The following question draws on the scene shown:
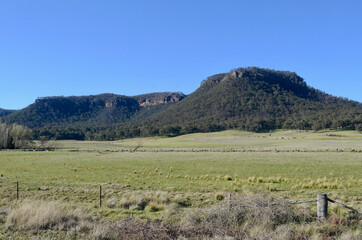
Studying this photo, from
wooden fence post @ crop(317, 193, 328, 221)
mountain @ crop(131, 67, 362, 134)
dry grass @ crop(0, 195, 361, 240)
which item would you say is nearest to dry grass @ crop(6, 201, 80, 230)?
dry grass @ crop(0, 195, 361, 240)

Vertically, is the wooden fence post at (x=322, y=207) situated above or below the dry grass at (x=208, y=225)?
above

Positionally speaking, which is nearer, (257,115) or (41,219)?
(41,219)

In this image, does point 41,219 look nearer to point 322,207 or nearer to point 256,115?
point 322,207

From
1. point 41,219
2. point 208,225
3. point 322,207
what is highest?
point 322,207

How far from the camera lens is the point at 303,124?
5527 inches

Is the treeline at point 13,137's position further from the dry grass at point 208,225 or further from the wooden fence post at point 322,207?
the wooden fence post at point 322,207

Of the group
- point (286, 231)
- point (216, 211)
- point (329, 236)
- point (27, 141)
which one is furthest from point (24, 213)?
point (27, 141)

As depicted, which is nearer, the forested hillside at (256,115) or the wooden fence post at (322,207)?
the wooden fence post at (322,207)

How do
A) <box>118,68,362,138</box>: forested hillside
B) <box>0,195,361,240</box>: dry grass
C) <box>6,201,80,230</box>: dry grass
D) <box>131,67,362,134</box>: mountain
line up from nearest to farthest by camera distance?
<box>0,195,361,240</box>: dry grass, <box>6,201,80,230</box>: dry grass, <box>118,68,362,138</box>: forested hillside, <box>131,67,362,134</box>: mountain

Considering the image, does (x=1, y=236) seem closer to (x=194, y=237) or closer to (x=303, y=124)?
(x=194, y=237)

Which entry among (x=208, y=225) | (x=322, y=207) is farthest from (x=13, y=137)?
(x=322, y=207)

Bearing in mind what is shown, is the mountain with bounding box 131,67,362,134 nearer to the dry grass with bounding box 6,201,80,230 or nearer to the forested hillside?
the forested hillside

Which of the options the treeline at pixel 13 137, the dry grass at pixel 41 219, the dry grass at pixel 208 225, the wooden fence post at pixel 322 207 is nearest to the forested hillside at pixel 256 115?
the treeline at pixel 13 137

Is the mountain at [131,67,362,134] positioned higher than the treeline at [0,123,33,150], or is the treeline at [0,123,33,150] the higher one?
the mountain at [131,67,362,134]
